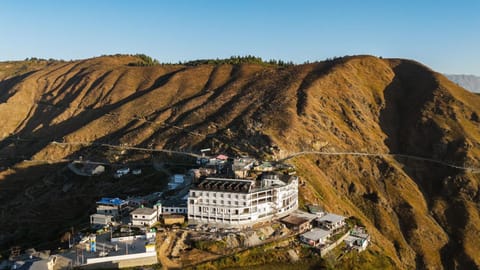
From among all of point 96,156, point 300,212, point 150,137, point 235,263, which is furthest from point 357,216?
point 96,156

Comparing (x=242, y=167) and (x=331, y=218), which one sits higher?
(x=242, y=167)

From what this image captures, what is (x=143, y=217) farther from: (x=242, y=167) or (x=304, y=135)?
(x=304, y=135)

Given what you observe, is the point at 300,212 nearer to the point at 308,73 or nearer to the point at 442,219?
the point at 442,219

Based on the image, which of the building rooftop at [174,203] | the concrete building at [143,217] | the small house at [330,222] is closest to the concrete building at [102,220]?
the concrete building at [143,217]

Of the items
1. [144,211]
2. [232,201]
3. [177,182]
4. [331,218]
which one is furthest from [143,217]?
[331,218]

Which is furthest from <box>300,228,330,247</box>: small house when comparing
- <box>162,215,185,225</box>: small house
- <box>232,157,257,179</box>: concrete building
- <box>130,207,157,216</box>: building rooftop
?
<box>130,207,157,216</box>: building rooftop

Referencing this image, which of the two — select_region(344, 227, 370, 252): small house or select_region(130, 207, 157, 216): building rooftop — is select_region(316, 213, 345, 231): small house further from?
select_region(130, 207, 157, 216): building rooftop
